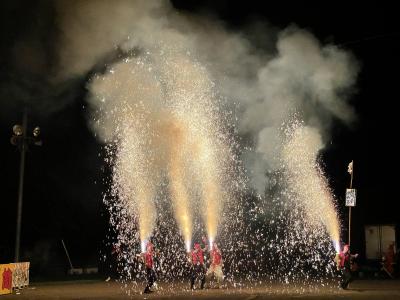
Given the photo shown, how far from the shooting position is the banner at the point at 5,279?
17672mm

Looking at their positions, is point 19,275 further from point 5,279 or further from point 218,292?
point 218,292

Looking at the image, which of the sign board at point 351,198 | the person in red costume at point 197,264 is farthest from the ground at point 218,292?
the sign board at point 351,198

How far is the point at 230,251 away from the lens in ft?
98.0

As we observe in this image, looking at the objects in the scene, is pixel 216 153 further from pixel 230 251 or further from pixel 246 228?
pixel 246 228

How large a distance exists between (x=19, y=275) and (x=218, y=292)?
7060 mm

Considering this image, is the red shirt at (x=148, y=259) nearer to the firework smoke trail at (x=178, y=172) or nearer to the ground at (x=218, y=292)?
the ground at (x=218, y=292)

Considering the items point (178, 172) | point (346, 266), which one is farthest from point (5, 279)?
point (346, 266)

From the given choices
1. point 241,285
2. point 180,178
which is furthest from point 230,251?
point 241,285

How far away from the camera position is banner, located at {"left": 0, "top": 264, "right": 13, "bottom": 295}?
58.0ft

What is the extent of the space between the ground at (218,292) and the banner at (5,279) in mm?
345

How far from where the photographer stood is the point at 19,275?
19.1 m

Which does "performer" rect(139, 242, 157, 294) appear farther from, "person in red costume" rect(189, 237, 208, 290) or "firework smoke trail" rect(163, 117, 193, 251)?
"firework smoke trail" rect(163, 117, 193, 251)

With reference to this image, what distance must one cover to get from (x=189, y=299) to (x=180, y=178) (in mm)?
9203

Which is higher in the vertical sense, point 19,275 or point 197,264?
point 197,264
